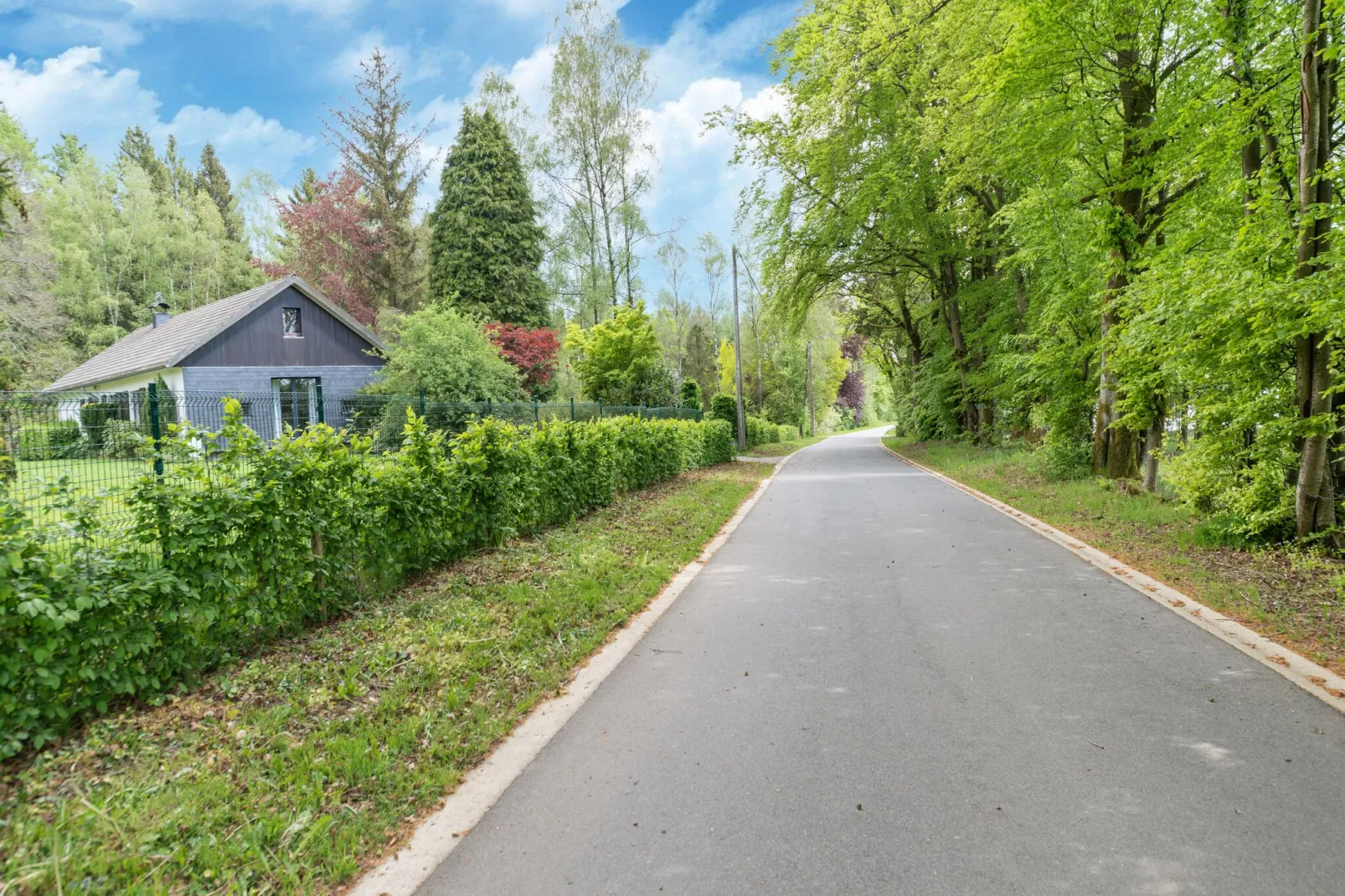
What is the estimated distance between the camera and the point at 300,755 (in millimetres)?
3080

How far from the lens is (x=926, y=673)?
4.06 m

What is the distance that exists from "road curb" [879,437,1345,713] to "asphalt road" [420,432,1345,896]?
0.12m

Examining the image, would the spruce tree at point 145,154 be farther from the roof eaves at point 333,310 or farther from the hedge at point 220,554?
the hedge at point 220,554

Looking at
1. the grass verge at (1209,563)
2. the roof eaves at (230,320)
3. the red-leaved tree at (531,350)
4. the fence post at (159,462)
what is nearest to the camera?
the fence post at (159,462)

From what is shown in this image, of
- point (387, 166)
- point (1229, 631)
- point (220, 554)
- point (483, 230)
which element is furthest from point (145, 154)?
point (1229, 631)

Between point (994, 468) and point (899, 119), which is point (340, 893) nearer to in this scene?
point (994, 468)

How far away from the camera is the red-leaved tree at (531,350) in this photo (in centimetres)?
2636

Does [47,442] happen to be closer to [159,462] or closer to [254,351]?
[159,462]

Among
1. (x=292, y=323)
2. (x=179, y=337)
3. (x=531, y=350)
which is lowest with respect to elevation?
(x=531, y=350)

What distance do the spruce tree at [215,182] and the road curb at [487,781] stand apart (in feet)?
181

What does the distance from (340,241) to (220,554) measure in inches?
1294

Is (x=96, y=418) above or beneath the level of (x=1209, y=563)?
above

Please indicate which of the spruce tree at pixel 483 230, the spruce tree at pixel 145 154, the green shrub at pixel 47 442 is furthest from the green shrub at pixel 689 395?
the spruce tree at pixel 145 154

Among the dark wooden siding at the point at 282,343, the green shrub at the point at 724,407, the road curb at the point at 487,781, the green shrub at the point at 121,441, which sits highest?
the dark wooden siding at the point at 282,343
